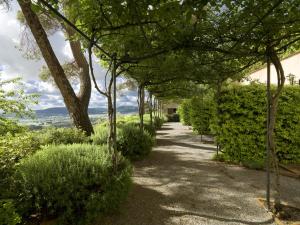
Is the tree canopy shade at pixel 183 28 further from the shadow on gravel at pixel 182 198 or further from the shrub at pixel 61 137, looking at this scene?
the shrub at pixel 61 137

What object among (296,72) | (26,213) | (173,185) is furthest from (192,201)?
(296,72)

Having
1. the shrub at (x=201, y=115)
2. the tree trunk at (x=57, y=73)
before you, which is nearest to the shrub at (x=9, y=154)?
the tree trunk at (x=57, y=73)

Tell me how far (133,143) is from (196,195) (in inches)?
126

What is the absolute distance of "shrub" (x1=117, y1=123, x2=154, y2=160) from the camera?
755 cm

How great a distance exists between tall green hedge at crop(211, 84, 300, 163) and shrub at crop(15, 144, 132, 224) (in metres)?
4.64

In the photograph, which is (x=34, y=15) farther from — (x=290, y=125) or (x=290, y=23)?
(x=290, y=125)

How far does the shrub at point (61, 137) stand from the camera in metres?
6.35

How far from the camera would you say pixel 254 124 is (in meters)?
7.44

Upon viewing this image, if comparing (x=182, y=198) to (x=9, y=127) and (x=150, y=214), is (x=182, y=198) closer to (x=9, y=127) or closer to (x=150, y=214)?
(x=150, y=214)

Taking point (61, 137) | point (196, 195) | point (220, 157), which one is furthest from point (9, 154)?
point (220, 157)

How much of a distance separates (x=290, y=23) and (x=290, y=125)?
470cm

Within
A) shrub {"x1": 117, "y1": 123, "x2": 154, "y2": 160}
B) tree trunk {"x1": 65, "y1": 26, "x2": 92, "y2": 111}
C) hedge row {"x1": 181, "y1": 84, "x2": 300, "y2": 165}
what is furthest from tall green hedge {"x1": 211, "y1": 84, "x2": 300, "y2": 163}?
tree trunk {"x1": 65, "y1": 26, "x2": 92, "y2": 111}

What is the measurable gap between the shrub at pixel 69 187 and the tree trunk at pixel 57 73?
4.20 meters

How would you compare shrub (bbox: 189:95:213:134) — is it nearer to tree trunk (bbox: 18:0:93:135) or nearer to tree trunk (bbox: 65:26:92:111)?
tree trunk (bbox: 65:26:92:111)
